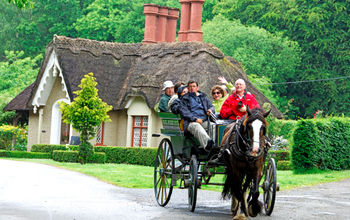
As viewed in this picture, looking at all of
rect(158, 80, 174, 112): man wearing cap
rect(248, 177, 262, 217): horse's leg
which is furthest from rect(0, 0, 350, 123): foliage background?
rect(248, 177, 262, 217): horse's leg

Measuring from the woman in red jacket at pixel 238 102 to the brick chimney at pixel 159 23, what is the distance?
2638 cm

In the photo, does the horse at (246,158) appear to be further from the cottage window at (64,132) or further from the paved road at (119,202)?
the cottage window at (64,132)

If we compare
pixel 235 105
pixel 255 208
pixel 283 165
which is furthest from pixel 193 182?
pixel 283 165

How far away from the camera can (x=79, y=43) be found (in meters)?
36.0

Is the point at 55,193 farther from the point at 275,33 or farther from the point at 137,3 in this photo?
the point at 137,3

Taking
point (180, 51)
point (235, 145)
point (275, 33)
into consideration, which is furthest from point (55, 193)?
point (275, 33)

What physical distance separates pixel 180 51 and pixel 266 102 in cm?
527

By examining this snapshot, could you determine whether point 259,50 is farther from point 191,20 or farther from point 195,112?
point 195,112

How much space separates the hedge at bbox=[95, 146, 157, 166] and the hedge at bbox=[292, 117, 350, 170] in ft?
30.3

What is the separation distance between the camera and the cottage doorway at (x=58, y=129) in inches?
1457

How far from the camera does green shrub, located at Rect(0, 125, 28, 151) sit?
3831 centimetres

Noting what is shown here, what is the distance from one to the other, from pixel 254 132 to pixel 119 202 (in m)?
3.55

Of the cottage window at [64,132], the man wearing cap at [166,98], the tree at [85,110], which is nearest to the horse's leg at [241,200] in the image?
the man wearing cap at [166,98]

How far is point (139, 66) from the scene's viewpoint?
35562 millimetres
